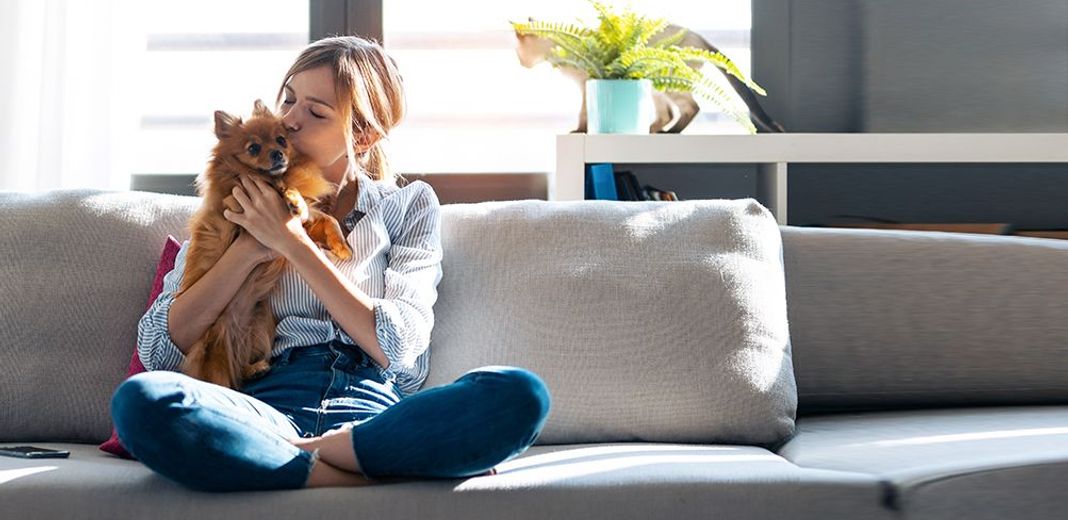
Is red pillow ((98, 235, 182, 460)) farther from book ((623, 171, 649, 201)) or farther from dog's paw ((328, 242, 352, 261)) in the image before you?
book ((623, 171, 649, 201))

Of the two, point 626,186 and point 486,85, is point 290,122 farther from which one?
point 486,85

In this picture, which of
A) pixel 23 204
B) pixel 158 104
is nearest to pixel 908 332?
pixel 23 204

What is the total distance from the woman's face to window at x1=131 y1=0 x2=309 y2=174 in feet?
4.94

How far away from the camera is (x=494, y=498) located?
1499 mm

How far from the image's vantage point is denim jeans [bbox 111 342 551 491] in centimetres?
144

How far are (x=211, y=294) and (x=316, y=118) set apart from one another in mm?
329

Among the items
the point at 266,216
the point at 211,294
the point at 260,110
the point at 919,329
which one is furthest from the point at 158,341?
the point at 919,329

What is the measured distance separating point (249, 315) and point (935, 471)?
1.03m

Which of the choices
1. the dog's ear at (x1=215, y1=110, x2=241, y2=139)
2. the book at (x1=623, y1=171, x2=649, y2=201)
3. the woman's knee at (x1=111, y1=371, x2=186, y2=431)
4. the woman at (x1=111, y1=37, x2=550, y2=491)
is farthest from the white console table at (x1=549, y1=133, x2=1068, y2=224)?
the woman's knee at (x1=111, y1=371, x2=186, y2=431)

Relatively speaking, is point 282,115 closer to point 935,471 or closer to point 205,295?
point 205,295

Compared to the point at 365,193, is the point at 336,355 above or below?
below

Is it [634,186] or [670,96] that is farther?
[670,96]

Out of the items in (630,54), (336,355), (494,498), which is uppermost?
(630,54)

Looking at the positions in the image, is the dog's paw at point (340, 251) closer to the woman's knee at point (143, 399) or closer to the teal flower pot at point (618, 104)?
the woman's knee at point (143, 399)
